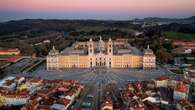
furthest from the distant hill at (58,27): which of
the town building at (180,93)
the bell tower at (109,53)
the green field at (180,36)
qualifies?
the town building at (180,93)

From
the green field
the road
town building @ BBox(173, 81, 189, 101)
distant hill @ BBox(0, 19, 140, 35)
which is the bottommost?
the road

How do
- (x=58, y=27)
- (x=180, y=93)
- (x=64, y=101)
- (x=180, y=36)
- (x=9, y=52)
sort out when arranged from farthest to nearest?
(x=58, y=27)
(x=180, y=36)
(x=9, y=52)
(x=180, y=93)
(x=64, y=101)

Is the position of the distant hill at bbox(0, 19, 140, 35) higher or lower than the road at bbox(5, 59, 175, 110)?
higher

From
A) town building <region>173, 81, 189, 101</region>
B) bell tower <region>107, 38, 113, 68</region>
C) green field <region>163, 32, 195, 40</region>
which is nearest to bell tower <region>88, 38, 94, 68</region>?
bell tower <region>107, 38, 113, 68</region>

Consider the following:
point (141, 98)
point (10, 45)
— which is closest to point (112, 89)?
point (141, 98)

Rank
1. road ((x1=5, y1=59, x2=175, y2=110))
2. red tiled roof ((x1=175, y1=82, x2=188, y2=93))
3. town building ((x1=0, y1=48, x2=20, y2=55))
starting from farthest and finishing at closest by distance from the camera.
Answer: town building ((x1=0, y1=48, x2=20, y2=55)) < road ((x1=5, y1=59, x2=175, y2=110)) < red tiled roof ((x1=175, y1=82, x2=188, y2=93))

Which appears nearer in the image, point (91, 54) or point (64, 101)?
point (64, 101)

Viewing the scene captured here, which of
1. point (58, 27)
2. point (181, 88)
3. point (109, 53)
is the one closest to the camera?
point (181, 88)

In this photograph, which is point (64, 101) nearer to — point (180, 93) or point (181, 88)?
point (180, 93)

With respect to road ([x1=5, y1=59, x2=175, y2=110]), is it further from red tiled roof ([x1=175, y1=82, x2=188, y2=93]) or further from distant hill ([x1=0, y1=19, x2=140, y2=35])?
distant hill ([x1=0, y1=19, x2=140, y2=35])

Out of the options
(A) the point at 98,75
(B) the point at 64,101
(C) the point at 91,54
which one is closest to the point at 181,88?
(B) the point at 64,101

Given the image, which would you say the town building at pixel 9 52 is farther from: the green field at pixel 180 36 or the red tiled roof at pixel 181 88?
the red tiled roof at pixel 181 88
